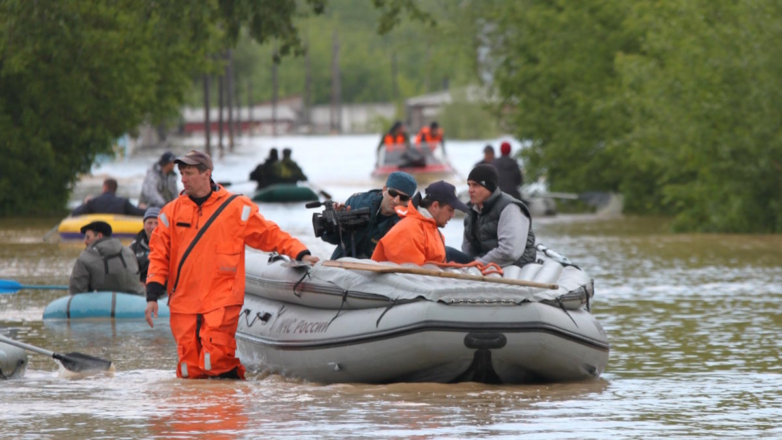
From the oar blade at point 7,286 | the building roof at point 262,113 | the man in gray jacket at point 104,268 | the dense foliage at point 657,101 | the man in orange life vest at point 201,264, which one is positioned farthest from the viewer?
the building roof at point 262,113

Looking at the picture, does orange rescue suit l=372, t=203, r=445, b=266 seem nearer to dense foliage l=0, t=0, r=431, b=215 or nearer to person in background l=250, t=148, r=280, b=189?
dense foliage l=0, t=0, r=431, b=215

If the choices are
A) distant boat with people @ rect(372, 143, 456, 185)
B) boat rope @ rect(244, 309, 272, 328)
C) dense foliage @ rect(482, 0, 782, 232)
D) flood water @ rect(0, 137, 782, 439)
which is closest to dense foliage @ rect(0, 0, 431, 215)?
dense foliage @ rect(482, 0, 782, 232)

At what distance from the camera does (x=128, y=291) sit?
1465cm

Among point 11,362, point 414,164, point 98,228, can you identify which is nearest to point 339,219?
point 11,362

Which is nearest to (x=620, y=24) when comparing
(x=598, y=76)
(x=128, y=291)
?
(x=598, y=76)

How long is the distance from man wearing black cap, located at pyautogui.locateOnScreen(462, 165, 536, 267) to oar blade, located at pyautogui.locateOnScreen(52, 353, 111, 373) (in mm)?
2908

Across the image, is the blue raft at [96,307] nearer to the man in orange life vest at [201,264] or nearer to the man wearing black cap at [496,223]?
the man wearing black cap at [496,223]

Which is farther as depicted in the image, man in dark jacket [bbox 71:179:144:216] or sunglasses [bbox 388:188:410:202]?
man in dark jacket [bbox 71:179:144:216]

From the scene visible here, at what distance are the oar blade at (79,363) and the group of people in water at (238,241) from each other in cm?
78

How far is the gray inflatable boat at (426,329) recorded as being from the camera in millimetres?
9508

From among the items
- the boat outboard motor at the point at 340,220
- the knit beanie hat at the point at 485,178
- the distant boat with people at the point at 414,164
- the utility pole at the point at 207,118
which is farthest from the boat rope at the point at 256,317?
the utility pole at the point at 207,118

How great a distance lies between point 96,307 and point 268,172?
1969cm

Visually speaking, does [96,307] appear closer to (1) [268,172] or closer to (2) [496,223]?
(2) [496,223]

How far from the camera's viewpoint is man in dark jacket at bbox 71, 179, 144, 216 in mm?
22483
